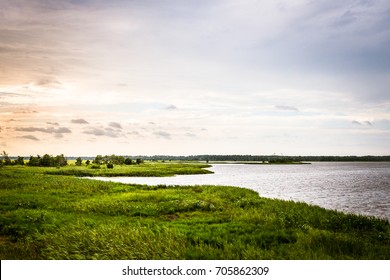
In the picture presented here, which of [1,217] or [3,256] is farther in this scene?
[1,217]

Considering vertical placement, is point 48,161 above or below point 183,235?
below

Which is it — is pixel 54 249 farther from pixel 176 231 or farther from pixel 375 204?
pixel 375 204

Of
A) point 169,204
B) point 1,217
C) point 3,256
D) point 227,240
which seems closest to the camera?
point 3,256

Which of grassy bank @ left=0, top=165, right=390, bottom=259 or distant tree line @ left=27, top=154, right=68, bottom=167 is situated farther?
distant tree line @ left=27, top=154, right=68, bottom=167

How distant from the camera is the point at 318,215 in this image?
22031 millimetres

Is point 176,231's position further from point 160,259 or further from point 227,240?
point 160,259

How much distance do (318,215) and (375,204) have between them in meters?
13.7

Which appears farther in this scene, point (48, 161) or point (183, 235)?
point (48, 161)

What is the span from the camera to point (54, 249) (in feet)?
42.3

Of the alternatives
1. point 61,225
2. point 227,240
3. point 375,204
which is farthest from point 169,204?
point 375,204

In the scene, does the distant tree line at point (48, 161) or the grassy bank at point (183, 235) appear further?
the distant tree line at point (48, 161)
